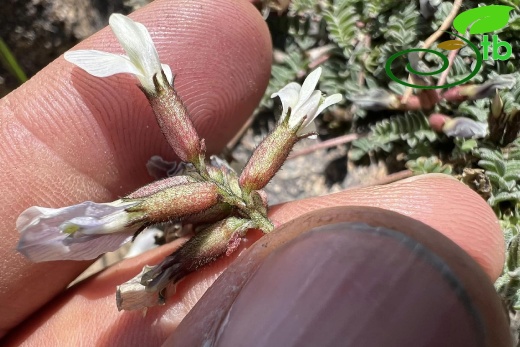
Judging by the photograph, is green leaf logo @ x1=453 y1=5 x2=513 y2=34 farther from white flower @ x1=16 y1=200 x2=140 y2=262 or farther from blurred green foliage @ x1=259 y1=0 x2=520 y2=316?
A: white flower @ x1=16 y1=200 x2=140 y2=262

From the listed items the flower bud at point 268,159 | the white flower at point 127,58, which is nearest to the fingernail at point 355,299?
the flower bud at point 268,159

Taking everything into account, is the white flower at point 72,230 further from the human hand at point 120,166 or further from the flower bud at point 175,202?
the human hand at point 120,166

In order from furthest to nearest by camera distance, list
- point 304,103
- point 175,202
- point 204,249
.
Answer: point 304,103 → point 204,249 → point 175,202

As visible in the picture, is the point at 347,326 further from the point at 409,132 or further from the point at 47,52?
the point at 47,52

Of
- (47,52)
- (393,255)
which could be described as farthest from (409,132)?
(47,52)

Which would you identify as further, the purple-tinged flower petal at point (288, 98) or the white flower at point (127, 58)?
the purple-tinged flower petal at point (288, 98)

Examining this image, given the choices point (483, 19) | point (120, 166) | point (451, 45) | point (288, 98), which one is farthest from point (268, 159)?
point (483, 19)

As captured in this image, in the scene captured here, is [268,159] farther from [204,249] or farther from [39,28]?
[39,28]
